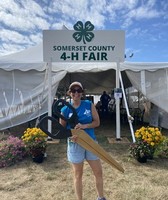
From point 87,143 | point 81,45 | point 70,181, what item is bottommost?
point 70,181

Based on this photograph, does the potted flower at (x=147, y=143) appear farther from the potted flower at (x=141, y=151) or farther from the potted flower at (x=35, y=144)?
the potted flower at (x=35, y=144)

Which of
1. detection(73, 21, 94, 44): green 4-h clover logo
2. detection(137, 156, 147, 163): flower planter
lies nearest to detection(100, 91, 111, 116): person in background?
detection(73, 21, 94, 44): green 4-h clover logo

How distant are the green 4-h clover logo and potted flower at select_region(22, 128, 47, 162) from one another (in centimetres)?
274

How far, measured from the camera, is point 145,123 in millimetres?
8930

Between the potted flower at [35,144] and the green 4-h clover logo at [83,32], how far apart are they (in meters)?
2.74

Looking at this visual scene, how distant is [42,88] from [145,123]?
4605mm

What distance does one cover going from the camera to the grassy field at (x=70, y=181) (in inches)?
119

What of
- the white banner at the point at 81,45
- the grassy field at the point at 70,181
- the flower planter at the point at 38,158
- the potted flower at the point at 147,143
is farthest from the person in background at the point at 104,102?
the flower planter at the point at 38,158

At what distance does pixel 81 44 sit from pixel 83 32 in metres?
0.31

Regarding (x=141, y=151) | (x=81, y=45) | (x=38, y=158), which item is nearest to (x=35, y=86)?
(x=81, y=45)

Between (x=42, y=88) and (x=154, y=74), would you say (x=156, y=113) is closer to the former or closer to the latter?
(x=154, y=74)

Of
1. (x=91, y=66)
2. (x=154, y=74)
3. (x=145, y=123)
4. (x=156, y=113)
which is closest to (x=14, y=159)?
(x=91, y=66)

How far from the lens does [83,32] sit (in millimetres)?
5781

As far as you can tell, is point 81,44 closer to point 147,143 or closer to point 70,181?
point 147,143
